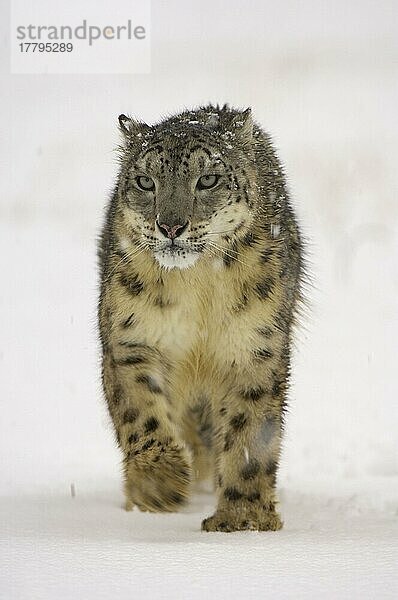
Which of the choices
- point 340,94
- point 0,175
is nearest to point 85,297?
point 0,175

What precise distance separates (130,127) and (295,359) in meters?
2.09

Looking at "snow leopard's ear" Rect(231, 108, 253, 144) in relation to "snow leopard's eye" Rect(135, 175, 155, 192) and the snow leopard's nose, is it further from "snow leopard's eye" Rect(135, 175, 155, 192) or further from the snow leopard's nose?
the snow leopard's nose

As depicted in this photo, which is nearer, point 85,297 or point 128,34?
point 128,34

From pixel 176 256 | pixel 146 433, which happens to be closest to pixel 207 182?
pixel 176 256

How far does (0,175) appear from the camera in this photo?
8.38m

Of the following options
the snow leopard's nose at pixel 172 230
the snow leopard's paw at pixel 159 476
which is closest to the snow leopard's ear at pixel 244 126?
the snow leopard's nose at pixel 172 230

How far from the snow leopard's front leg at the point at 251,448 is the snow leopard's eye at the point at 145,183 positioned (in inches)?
42.2

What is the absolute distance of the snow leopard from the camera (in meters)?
5.61

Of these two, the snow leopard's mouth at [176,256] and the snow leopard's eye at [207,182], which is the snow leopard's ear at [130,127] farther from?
the snow leopard's mouth at [176,256]

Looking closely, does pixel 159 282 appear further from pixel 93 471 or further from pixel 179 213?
pixel 93 471

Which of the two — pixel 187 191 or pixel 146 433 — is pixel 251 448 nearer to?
pixel 146 433

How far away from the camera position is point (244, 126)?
6152mm

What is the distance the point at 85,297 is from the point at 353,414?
2232mm

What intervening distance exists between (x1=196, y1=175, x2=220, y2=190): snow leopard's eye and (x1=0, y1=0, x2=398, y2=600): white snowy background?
98 centimetres
